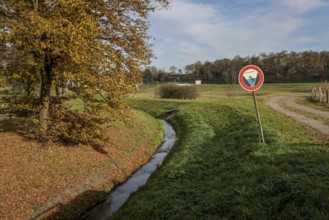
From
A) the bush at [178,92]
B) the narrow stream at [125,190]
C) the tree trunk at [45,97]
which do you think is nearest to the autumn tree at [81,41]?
the tree trunk at [45,97]

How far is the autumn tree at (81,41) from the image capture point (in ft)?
39.9

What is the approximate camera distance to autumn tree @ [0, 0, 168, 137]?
12.2m

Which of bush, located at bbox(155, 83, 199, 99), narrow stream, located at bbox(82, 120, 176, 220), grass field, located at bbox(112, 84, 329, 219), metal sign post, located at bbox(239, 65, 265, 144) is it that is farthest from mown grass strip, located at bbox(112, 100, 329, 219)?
bush, located at bbox(155, 83, 199, 99)

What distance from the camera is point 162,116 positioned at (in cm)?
4262

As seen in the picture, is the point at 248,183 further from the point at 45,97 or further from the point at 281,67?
the point at 281,67

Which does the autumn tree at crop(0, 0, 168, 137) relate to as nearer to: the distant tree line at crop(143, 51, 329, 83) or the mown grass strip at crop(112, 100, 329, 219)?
the mown grass strip at crop(112, 100, 329, 219)

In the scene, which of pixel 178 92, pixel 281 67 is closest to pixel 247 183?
pixel 178 92

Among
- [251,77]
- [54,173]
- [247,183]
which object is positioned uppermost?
[251,77]

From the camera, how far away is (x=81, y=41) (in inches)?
493

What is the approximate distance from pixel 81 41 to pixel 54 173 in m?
6.07

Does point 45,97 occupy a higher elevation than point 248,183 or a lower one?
higher

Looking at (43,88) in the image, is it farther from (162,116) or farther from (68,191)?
(162,116)

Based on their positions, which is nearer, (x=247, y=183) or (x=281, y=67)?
(x=247, y=183)

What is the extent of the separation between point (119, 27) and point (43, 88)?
5.40 metres
